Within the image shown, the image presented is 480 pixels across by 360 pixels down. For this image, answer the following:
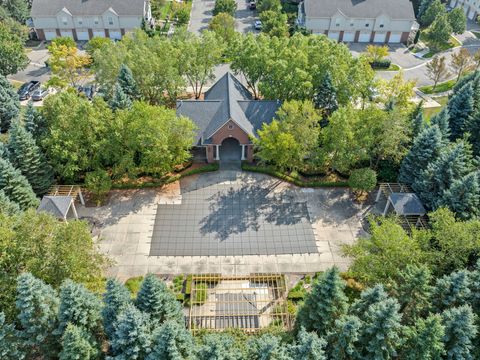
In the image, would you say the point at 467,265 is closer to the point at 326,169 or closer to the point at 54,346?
the point at 326,169

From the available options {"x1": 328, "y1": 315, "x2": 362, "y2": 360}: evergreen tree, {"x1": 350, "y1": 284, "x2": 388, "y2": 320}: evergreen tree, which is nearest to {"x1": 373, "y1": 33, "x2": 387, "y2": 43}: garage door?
{"x1": 350, "y1": 284, "x2": 388, "y2": 320}: evergreen tree

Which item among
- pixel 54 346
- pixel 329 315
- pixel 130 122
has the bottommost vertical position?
pixel 54 346

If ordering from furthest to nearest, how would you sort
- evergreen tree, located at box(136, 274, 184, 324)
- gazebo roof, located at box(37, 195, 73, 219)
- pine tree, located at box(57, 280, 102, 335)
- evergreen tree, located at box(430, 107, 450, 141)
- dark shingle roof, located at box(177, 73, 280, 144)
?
1. dark shingle roof, located at box(177, 73, 280, 144)
2. evergreen tree, located at box(430, 107, 450, 141)
3. gazebo roof, located at box(37, 195, 73, 219)
4. evergreen tree, located at box(136, 274, 184, 324)
5. pine tree, located at box(57, 280, 102, 335)

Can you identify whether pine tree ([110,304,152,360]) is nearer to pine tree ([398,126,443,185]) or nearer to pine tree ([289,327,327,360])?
pine tree ([289,327,327,360])

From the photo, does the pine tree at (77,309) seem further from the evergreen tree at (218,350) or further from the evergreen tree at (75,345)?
the evergreen tree at (218,350)

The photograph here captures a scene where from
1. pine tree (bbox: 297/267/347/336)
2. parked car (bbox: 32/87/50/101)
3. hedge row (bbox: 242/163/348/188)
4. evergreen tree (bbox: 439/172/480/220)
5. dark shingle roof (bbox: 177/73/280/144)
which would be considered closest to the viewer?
pine tree (bbox: 297/267/347/336)

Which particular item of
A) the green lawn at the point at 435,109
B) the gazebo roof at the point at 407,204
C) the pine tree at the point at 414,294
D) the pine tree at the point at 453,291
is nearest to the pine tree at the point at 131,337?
the pine tree at the point at 414,294

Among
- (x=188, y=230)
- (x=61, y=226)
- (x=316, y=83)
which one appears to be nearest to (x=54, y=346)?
(x=61, y=226)
